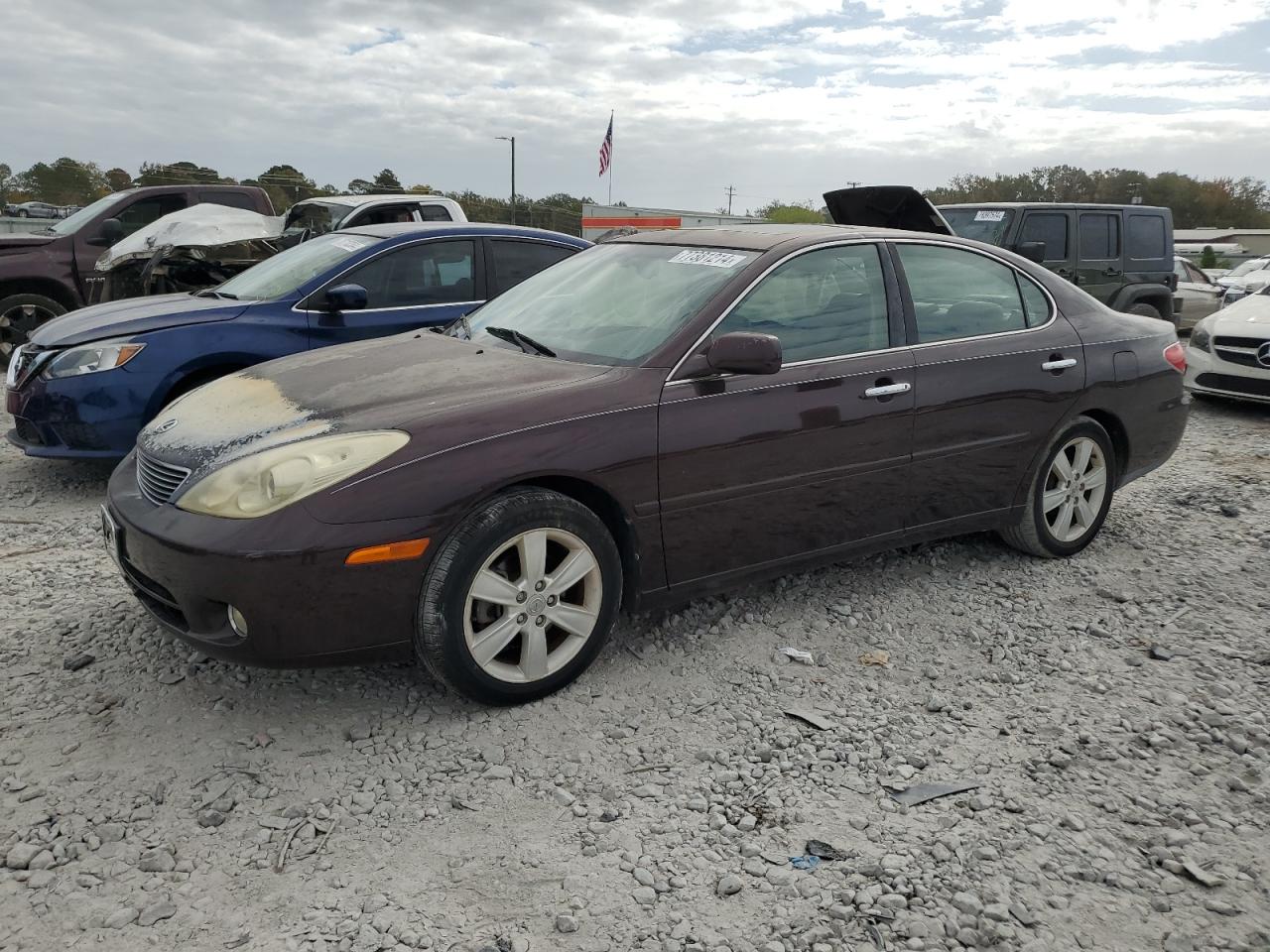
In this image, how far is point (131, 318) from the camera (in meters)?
5.67

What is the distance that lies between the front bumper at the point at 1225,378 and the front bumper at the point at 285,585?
8334 millimetres

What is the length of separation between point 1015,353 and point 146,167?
34.0 m

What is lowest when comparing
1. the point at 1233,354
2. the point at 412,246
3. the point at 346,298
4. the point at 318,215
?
the point at 1233,354

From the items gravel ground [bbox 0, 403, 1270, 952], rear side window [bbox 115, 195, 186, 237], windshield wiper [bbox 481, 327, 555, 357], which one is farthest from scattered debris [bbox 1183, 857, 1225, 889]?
rear side window [bbox 115, 195, 186, 237]

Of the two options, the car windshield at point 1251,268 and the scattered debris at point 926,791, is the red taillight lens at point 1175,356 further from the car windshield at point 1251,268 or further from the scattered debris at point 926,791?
the car windshield at point 1251,268

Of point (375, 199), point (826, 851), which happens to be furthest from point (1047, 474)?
point (375, 199)

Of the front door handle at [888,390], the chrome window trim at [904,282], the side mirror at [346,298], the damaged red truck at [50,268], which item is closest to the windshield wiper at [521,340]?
the chrome window trim at [904,282]

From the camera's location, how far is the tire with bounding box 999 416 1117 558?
4.63 metres

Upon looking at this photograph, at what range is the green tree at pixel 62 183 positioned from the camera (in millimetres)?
31703

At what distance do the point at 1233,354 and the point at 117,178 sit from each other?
3515cm

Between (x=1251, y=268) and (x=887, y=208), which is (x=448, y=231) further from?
(x=1251, y=268)

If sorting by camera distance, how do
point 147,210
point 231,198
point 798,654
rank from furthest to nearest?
1. point 231,198
2. point 147,210
3. point 798,654

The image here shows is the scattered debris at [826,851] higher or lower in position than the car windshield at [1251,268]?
lower

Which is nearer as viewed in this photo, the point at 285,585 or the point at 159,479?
the point at 285,585
